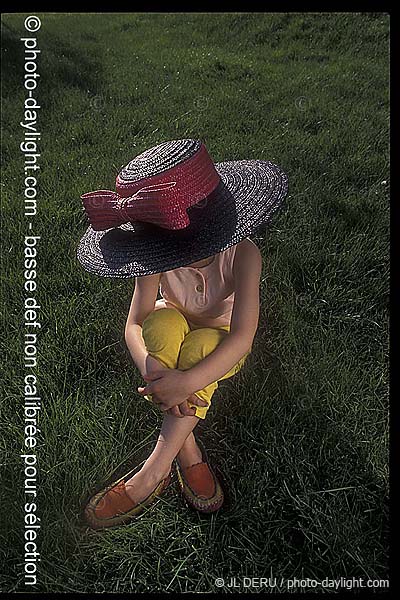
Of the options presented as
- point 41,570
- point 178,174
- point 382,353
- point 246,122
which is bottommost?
point 41,570

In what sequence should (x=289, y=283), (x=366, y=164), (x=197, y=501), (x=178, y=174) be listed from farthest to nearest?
(x=366, y=164), (x=289, y=283), (x=197, y=501), (x=178, y=174)

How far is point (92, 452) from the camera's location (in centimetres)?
→ 147

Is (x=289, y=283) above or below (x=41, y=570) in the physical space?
above

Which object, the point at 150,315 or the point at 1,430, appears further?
the point at 1,430

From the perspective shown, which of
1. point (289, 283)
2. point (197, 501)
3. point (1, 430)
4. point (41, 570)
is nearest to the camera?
point (41, 570)

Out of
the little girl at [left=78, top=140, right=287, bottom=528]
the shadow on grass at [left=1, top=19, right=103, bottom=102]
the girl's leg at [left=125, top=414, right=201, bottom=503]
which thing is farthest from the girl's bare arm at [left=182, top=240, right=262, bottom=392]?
the shadow on grass at [left=1, top=19, right=103, bottom=102]

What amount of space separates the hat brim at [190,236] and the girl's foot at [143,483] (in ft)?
1.49

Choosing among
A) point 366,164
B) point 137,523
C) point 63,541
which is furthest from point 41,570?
point 366,164

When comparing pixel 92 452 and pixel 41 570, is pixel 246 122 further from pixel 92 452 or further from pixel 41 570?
pixel 41 570

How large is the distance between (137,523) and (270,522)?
27 cm

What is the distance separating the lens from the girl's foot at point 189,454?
57.9 inches

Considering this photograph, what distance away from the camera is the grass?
4.42ft

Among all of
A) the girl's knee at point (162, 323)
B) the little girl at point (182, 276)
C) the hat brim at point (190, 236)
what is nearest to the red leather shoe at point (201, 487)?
the little girl at point (182, 276)

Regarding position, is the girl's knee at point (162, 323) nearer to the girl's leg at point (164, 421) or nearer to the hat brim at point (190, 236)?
the girl's leg at point (164, 421)
